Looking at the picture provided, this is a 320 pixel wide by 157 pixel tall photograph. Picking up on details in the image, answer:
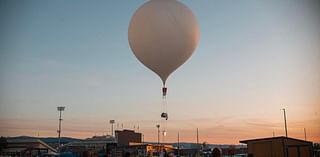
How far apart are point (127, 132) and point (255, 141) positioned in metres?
39.8

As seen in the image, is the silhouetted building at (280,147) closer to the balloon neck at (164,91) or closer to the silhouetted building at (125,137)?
the balloon neck at (164,91)

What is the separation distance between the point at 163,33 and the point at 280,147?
14582 mm

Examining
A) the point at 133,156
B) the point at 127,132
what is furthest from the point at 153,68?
the point at 127,132

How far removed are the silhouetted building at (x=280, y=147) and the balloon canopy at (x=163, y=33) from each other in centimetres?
1260

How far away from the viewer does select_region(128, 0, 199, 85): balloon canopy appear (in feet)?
38.2

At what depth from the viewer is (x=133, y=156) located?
39.4 m

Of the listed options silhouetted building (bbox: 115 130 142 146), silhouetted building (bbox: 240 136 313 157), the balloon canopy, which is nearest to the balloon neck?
the balloon canopy

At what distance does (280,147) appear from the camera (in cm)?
2288

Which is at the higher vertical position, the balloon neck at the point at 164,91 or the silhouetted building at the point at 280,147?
the balloon neck at the point at 164,91

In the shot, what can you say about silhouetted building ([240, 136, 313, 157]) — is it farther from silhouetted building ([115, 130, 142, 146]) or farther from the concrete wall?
silhouetted building ([115, 130, 142, 146])

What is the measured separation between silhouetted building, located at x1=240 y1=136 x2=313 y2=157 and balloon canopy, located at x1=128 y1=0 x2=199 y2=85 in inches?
496

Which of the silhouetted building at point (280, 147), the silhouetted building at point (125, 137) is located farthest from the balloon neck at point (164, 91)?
the silhouetted building at point (125, 137)

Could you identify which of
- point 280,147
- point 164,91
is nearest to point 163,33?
point 164,91

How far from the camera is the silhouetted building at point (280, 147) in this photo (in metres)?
22.1
